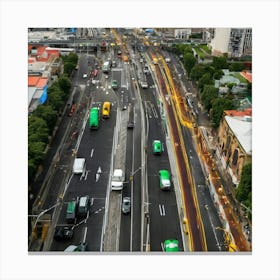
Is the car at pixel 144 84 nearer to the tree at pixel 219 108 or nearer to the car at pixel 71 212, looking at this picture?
the tree at pixel 219 108

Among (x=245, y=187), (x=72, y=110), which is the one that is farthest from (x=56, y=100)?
(x=245, y=187)

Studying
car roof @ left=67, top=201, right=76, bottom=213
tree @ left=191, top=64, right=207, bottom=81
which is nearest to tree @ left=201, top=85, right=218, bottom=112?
tree @ left=191, top=64, right=207, bottom=81

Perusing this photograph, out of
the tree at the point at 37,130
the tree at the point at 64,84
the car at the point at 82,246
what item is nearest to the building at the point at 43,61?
the tree at the point at 64,84

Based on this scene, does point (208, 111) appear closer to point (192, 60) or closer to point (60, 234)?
point (192, 60)

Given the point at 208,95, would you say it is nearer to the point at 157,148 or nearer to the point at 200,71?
the point at 200,71

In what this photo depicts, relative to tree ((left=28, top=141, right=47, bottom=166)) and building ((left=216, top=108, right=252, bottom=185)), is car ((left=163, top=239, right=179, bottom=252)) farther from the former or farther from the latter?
tree ((left=28, top=141, right=47, bottom=166))

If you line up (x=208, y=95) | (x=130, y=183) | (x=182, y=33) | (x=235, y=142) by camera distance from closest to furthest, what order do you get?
1. (x=130, y=183)
2. (x=235, y=142)
3. (x=208, y=95)
4. (x=182, y=33)
